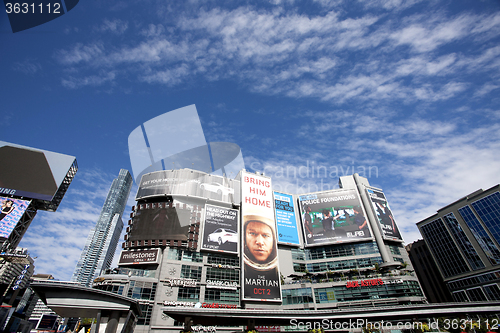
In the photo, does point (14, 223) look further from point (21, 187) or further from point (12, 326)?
point (12, 326)

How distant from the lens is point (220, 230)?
6606 cm

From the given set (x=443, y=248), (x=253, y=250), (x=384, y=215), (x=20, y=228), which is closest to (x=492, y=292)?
(x=443, y=248)

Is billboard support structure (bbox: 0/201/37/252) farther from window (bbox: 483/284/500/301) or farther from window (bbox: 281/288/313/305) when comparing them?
window (bbox: 483/284/500/301)

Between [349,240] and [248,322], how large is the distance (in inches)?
1794

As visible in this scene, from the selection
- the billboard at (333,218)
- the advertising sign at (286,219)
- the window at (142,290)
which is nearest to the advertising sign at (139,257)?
the window at (142,290)

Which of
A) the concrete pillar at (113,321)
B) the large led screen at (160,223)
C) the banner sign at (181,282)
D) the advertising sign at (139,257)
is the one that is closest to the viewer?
the concrete pillar at (113,321)

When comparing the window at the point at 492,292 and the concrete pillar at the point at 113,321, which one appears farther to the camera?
the window at the point at 492,292

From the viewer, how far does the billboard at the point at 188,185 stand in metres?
69.2

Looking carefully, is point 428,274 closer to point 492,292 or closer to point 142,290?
point 492,292

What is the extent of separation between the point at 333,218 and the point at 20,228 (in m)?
96.7

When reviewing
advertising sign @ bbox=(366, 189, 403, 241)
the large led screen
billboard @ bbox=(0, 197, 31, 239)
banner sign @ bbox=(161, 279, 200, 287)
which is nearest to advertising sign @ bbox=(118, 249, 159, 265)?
the large led screen

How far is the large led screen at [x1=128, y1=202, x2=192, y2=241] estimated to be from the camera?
2453 inches

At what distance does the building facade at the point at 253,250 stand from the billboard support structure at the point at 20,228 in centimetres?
3884

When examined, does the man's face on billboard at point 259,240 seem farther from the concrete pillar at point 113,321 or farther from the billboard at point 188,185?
the concrete pillar at point 113,321
